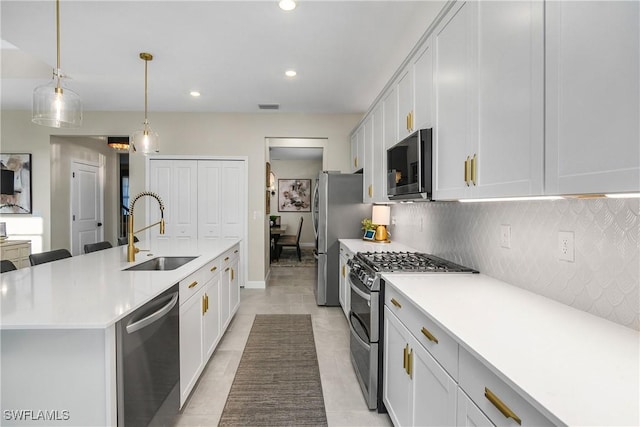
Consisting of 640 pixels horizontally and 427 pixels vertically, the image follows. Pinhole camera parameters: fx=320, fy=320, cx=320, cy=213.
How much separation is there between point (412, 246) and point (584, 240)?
1976mm

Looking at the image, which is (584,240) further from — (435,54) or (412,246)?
(412,246)

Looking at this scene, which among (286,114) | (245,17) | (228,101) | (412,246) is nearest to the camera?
(245,17)

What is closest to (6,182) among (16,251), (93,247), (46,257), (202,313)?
(16,251)

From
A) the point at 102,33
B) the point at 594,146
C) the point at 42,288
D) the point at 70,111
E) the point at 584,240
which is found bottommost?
the point at 42,288

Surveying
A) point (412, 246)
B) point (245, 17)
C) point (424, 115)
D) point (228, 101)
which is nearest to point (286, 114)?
point (228, 101)

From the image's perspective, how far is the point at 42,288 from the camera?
157 centimetres

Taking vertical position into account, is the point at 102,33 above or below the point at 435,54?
above

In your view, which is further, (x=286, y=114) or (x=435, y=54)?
(x=286, y=114)

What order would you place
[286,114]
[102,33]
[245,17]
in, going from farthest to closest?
[286,114]
[102,33]
[245,17]

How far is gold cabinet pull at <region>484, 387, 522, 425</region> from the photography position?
2.65 feet

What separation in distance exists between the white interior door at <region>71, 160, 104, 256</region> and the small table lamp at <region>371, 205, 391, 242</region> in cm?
520

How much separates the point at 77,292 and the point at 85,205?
5439 mm

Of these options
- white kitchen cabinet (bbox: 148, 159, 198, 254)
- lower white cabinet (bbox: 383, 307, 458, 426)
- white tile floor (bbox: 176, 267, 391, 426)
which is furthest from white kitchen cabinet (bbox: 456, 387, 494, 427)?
white kitchen cabinet (bbox: 148, 159, 198, 254)

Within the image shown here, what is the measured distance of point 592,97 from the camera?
0.90 metres
